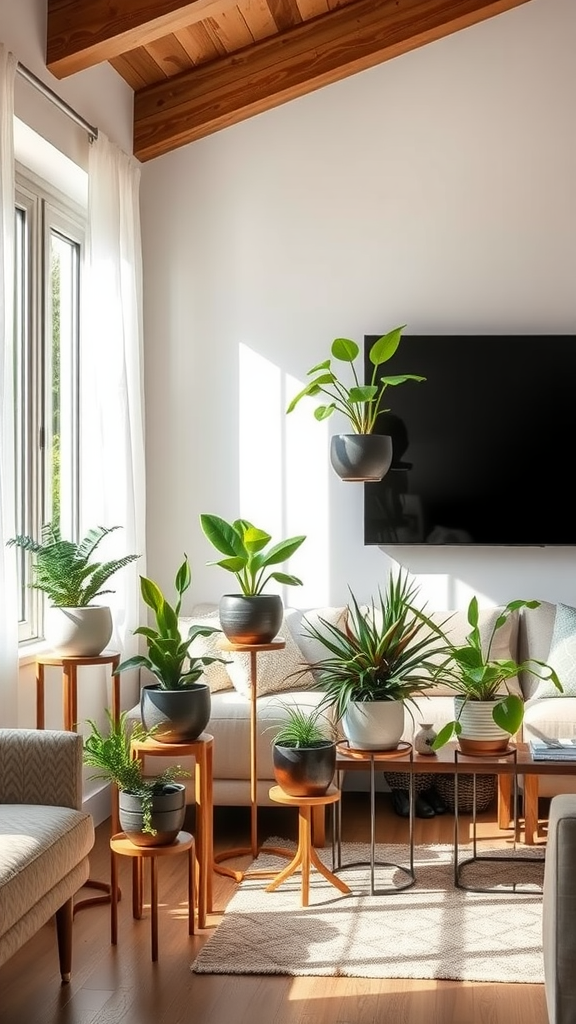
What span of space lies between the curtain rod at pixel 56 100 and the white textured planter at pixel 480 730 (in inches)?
102

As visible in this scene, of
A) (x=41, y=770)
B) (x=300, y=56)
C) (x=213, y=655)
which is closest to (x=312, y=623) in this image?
(x=213, y=655)

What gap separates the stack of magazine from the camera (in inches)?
150

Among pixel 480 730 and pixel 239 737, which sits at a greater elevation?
pixel 480 730

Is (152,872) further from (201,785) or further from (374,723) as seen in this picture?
(374,723)

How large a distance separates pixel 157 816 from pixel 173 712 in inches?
13.6

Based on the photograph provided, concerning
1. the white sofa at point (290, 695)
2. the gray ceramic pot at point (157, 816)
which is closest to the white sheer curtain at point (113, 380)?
the white sofa at point (290, 695)

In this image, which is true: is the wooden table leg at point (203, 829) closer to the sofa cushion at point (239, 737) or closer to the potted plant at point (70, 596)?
the potted plant at point (70, 596)

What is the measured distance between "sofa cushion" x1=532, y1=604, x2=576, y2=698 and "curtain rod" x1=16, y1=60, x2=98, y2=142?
281cm

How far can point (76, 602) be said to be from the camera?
151 inches

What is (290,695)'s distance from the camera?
4891 millimetres

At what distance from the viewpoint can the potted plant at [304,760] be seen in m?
3.68

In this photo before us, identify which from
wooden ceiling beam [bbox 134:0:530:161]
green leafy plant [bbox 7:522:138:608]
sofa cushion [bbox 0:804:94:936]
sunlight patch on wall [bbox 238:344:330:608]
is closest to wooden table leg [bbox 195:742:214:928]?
sofa cushion [bbox 0:804:94:936]

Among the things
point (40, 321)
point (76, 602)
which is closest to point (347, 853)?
point (76, 602)

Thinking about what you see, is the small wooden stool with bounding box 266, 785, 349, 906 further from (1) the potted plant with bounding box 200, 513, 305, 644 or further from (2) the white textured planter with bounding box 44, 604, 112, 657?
(2) the white textured planter with bounding box 44, 604, 112, 657
